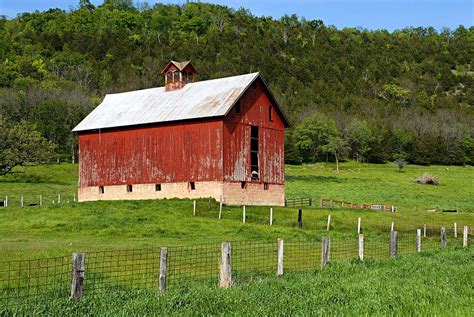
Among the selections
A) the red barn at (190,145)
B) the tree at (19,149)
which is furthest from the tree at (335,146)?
the red barn at (190,145)

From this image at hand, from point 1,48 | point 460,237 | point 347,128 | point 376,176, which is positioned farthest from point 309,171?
point 1,48

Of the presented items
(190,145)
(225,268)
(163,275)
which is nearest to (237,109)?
(190,145)

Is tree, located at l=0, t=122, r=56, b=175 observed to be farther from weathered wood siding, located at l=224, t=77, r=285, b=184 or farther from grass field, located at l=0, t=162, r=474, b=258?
weathered wood siding, located at l=224, t=77, r=285, b=184

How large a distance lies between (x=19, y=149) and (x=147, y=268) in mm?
59107

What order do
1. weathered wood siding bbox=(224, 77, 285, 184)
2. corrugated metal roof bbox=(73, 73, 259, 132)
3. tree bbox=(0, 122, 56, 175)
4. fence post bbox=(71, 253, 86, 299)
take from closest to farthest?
fence post bbox=(71, 253, 86, 299) → weathered wood siding bbox=(224, 77, 285, 184) → corrugated metal roof bbox=(73, 73, 259, 132) → tree bbox=(0, 122, 56, 175)

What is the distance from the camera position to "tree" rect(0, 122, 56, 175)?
71.2 m

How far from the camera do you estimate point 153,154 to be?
53562 mm

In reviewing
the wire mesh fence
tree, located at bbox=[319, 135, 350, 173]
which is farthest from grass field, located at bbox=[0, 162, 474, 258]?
tree, located at bbox=[319, 135, 350, 173]

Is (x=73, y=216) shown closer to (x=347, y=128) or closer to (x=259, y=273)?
(x=259, y=273)

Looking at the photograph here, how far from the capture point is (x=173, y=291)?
1384 cm

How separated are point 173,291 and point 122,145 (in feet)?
141

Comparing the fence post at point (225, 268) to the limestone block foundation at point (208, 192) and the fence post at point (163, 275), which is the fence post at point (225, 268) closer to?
the fence post at point (163, 275)

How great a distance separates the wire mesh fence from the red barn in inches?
760

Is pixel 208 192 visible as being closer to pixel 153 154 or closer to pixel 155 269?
pixel 153 154
